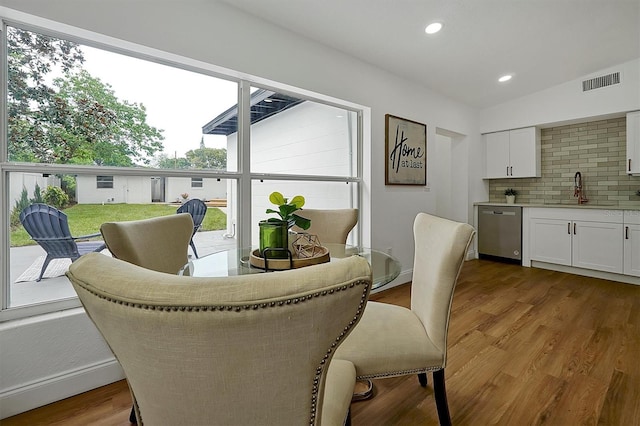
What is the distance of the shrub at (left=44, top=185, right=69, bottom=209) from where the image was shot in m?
1.78

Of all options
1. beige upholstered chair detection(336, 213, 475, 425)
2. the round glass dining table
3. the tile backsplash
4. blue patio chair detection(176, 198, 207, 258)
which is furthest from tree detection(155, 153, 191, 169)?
the tile backsplash

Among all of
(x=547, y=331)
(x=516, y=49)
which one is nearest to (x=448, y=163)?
(x=516, y=49)

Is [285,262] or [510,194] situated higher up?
[510,194]

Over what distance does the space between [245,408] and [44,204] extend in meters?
1.95

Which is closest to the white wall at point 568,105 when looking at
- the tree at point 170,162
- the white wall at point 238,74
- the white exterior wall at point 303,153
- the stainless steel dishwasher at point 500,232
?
the white wall at point 238,74

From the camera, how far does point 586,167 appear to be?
4.50 meters

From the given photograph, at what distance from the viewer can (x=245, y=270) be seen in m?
1.42

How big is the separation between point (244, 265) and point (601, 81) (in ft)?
16.6

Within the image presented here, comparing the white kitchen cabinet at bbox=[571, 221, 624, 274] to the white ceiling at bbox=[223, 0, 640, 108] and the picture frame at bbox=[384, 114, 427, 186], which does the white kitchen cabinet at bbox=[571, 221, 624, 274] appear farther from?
the picture frame at bbox=[384, 114, 427, 186]

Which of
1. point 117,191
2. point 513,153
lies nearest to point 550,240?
point 513,153

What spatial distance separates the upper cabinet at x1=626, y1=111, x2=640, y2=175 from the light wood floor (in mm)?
1734

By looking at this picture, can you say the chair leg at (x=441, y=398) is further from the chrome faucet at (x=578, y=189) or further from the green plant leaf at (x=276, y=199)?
the chrome faucet at (x=578, y=189)

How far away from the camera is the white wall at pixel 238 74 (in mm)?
Result: 1635

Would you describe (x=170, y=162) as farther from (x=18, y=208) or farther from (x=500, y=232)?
(x=500, y=232)
